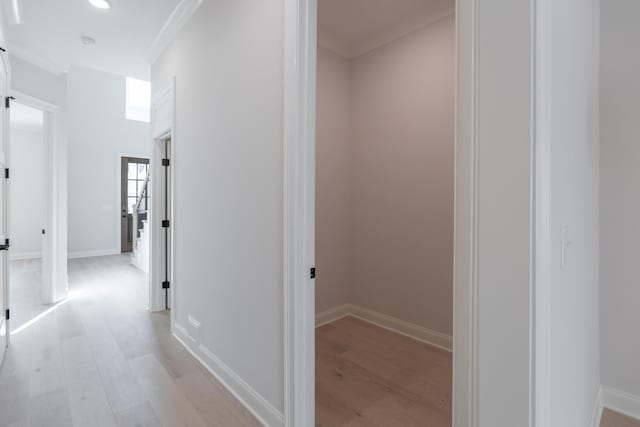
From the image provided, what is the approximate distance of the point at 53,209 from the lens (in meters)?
3.73

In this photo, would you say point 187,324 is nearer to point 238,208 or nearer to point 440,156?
point 238,208

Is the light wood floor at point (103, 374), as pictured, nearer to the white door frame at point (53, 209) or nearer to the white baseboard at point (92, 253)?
the white door frame at point (53, 209)

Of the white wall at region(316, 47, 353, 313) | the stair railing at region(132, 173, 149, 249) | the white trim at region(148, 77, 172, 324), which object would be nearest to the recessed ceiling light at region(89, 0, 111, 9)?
the white trim at region(148, 77, 172, 324)

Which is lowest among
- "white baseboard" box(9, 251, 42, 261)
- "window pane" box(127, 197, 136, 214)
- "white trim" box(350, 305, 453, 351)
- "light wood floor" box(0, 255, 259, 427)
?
"light wood floor" box(0, 255, 259, 427)

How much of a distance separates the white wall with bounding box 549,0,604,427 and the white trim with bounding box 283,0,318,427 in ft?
3.29

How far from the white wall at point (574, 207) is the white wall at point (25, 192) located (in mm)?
8461

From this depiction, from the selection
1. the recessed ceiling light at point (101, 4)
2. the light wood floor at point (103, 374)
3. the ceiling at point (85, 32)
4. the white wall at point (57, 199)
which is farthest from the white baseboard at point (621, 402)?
the white wall at point (57, 199)

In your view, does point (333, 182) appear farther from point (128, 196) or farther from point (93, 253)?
point (93, 253)

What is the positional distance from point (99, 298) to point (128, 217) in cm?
397

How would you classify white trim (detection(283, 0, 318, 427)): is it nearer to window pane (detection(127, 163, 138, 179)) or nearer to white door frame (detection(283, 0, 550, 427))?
white door frame (detection(283, 0, 550, 427))

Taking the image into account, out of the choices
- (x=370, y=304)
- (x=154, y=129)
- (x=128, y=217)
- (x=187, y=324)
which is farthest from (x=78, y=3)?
(x=128, y=217)

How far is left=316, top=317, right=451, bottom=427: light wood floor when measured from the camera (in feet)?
6.12

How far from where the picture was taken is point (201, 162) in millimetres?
2500

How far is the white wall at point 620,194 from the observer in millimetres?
1912
